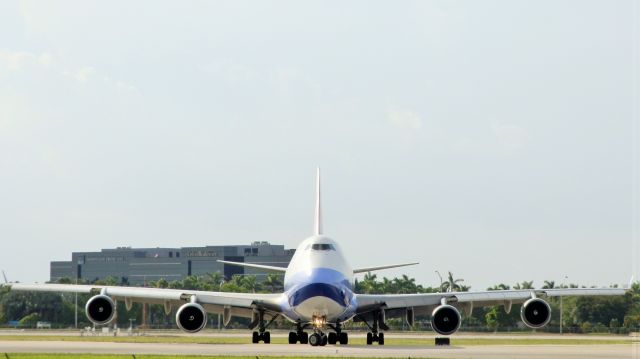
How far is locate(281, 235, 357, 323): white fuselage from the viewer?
5272cm

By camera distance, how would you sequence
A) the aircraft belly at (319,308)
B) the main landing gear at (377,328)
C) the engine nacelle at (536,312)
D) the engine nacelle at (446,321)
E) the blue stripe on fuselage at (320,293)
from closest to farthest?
the blue stripe on fuselage at (320,293)
the aircraft belly at (319,308)
the engine nacelle at (536,312)
the engine nacelle at (446,321)
the main landing gear at (377,328)

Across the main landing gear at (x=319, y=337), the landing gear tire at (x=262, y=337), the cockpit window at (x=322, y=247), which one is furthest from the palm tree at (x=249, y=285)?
the cockpit window at (x=322, y=247)

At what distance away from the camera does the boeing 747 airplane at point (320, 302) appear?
176 feet

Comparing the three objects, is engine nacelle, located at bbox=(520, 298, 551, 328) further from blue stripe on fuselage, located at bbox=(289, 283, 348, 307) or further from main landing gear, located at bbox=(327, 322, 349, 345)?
blue stripe on fuselage, located at bbox=(289, 283, 348, 307)

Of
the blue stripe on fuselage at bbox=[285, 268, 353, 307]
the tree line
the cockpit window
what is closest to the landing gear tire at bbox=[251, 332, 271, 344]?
the blue stripe on fuselage at bbox=[285, 268, 353, 307]

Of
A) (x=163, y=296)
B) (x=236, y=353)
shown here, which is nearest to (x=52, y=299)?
(x=163, y=296)

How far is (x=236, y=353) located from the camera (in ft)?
164

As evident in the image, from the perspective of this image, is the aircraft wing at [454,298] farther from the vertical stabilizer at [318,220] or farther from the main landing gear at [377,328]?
the vertical stabilizer at [318,220]

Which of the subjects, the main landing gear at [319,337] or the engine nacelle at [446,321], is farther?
the engine nacelle at [446,321]

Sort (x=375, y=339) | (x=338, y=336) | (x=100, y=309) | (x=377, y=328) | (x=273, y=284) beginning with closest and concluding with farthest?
(x=100, y=309) < (x=338, y=336) < (x=375, y=339) < (x=377, y=328) < (x=273, y=284)

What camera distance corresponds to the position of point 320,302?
173 feet

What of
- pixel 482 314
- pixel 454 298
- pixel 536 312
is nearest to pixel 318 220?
pixel 454 298

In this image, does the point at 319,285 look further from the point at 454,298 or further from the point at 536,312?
the point at 536,312

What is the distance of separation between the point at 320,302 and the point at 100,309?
12.1 m
